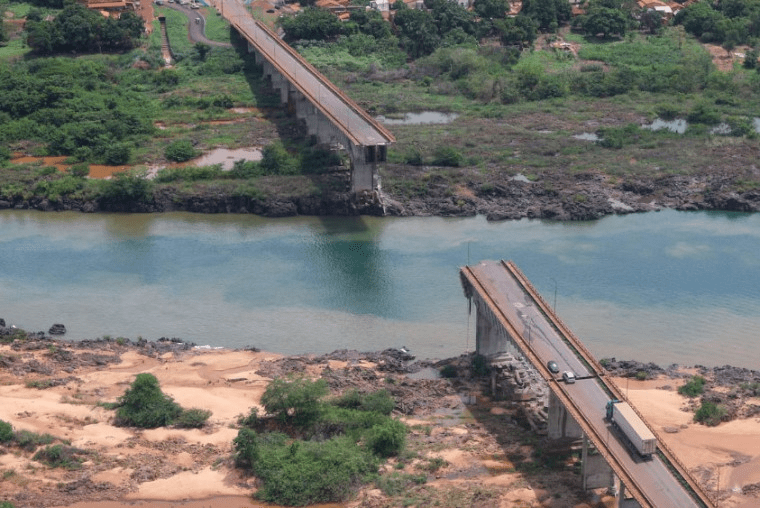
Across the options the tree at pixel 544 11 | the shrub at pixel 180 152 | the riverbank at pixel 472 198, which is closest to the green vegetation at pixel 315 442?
the riverbank at pixel 472 198

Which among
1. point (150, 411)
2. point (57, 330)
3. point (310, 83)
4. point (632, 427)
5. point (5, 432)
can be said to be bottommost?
point (57, 330)

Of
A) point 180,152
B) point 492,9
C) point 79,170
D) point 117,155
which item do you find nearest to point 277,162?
point 180,152

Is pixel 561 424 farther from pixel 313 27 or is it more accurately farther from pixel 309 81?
pixel 313 27

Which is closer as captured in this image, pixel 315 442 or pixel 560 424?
pixel 315 442

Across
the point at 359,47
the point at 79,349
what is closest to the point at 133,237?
the point at 79,349

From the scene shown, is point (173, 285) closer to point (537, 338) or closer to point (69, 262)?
point (69, 262)
